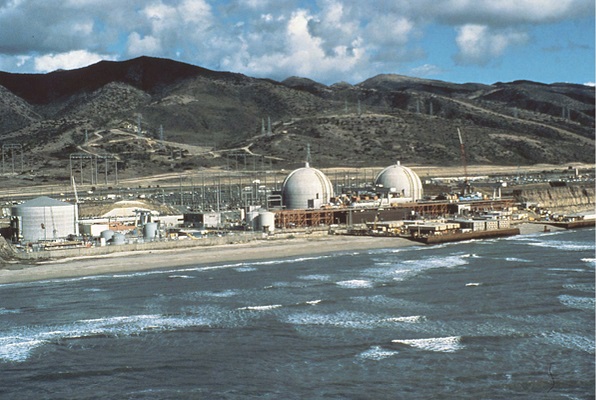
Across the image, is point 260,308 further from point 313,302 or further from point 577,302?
point 577,302

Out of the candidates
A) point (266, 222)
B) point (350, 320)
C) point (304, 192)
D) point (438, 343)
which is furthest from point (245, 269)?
point (304, 192)

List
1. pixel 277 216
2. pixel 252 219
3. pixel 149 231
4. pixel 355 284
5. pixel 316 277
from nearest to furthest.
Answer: pixel 355 284, pixel 316 277, pixel 149 231, pixel 252 219, pixel 277 216

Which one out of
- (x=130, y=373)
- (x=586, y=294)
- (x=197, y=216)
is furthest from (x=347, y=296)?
(x=197, y=216)

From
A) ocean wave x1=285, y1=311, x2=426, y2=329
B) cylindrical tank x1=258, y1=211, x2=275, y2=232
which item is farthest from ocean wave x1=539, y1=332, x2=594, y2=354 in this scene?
cylindrical tank x1=258, y1=211, x2=275, y2=232

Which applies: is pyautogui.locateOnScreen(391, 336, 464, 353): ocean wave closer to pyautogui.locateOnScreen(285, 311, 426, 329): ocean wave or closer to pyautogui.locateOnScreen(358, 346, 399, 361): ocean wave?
pyautogui.locateOnScreen(358, 346, 399, 361): ocean wave

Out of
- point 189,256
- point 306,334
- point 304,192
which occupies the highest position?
point 304,192

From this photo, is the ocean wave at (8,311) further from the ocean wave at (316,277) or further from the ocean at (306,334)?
the ocean wave at (316,277)
